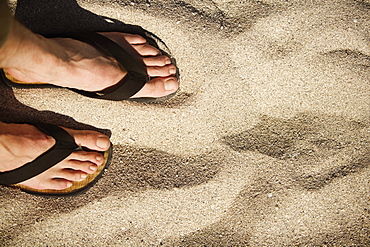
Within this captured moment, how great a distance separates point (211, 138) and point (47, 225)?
0.78 meters

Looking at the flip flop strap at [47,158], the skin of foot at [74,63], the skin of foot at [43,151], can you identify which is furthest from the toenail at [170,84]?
the flip flop strap at [47,158]

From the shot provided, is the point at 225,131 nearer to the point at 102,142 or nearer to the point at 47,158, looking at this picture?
the point at 102,142

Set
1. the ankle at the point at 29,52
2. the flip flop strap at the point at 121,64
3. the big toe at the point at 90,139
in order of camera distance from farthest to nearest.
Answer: the big toe at the point at 90,139
the flip flop strap at the point at 121,64
the ankle at the point at 29,52

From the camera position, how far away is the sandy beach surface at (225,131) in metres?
1.13

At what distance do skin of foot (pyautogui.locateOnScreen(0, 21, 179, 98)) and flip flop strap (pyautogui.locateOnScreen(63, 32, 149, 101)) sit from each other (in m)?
0.02

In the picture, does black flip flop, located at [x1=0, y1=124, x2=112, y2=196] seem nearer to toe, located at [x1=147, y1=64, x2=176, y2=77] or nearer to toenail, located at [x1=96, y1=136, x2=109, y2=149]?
toenail, located at [x1=96, y1=136, x2=109, y2=149]

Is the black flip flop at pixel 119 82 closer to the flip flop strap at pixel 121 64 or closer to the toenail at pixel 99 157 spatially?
the flip flop strap at pixel 121 64

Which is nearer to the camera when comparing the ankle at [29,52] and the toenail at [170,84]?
the ankle at [29,52]

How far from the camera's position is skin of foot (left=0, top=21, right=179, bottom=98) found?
863 millimetres

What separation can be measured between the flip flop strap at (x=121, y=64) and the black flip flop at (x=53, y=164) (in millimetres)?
210

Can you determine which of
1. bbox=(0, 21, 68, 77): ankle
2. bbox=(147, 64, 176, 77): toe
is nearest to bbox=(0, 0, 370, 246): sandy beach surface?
bbox=(147, 64, 176, 77): toe

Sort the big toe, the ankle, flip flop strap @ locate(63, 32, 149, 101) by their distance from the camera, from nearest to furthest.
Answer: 1. the ankle
2. flip flop strap @ locate(63, 32, 149, 101)
3. the big toe

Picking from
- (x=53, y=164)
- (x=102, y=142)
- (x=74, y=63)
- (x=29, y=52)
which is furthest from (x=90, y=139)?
(x=29, y=52)

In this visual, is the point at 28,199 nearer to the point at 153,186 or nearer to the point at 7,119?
the point at 7,119
